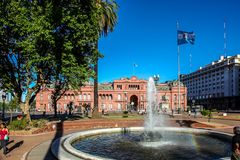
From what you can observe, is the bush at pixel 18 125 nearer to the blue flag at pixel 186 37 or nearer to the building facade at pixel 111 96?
the blue flag at pixel 186 37

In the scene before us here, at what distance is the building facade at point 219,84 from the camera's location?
133m

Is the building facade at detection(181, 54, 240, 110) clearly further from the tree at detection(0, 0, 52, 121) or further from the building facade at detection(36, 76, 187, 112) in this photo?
the tree at detection(0, 0, 52, 121)

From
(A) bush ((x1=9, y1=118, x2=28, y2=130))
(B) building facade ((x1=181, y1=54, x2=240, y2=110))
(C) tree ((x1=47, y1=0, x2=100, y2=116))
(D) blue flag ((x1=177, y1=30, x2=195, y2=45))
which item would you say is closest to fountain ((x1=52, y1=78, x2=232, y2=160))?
(A) bush ((x1=9, y1=118, x2=28, y2=130))

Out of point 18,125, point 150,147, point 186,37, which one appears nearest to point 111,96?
A: point 186,37

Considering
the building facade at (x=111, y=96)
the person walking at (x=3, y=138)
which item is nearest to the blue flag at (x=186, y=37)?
the person walking at (x=3, y=138)

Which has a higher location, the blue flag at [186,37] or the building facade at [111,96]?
the blue flag at [186,37]

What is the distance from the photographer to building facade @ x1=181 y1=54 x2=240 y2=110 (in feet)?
438

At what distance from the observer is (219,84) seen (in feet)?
488

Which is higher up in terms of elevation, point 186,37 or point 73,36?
point 186,37

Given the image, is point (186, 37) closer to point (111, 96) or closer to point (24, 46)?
point (24, 46)

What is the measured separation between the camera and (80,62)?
28609 millimetres

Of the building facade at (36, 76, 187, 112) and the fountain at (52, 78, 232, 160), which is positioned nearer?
the fountain at (52, 78, 232, 160)

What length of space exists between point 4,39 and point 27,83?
4.79 m

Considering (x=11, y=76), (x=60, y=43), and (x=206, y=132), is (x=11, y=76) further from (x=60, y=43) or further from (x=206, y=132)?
(x=206, y=132)
